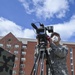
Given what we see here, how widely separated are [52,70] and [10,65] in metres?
0.63

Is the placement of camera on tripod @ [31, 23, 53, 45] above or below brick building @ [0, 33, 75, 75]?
below

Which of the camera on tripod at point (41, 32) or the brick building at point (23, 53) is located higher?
the brick building at point (23, 53)

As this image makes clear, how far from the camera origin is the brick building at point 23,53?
139 feet

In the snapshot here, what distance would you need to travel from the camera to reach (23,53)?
4438cm

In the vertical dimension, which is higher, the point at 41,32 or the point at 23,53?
the point at 23,53

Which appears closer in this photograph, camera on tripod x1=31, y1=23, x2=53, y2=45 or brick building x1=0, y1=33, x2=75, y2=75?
camera on tripod x1=31, y1=23, x2=53, y2=45

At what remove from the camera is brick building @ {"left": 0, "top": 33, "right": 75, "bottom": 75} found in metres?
42.3

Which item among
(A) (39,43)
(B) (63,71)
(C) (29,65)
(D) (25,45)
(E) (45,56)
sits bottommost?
(B) (63,71)

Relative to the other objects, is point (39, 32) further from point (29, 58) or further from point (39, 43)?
point (29, 58)

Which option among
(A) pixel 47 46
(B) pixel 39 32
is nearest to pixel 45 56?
(A) pixel 47 46

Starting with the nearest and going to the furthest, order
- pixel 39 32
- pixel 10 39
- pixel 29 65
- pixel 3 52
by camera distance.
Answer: pixel 3 52 → pixel 39 32 → pixel 29 65 → pixel 10 39

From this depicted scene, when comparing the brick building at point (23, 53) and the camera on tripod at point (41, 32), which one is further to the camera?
the brick building at point (23, 53)

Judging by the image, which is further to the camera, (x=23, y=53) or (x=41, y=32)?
(x=23, y=53)

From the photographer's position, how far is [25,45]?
45.6 meters
